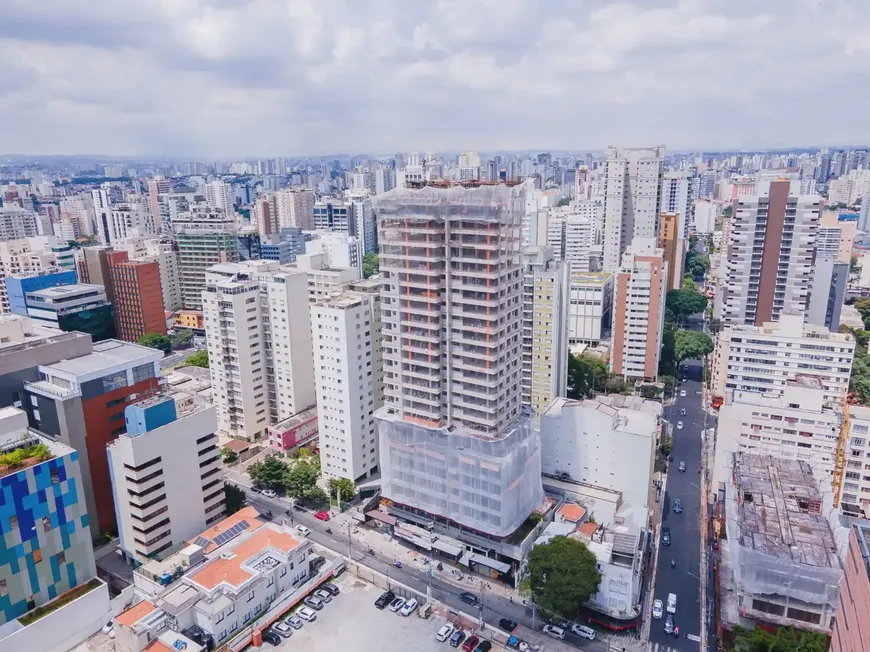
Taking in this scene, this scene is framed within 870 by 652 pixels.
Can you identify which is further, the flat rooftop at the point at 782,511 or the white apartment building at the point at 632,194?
the white apartment building at the point at 632,194

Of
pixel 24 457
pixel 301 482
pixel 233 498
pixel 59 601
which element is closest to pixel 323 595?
pixel 301 482

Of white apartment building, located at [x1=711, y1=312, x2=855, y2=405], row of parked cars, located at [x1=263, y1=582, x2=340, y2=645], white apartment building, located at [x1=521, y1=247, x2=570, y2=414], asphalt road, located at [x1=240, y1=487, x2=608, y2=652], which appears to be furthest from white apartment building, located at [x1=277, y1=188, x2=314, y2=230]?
row of parked cars, located at [x1=263, y1=582, x2=340, y2=645]

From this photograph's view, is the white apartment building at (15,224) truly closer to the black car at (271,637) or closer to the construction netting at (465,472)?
the construction netting at (465,472)

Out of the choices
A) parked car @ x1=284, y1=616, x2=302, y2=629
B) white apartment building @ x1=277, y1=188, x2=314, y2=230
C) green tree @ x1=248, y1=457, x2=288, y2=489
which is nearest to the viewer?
parked car @ x1=284, y1=616, x2=302, y2=629

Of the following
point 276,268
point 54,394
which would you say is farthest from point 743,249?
point 54,394

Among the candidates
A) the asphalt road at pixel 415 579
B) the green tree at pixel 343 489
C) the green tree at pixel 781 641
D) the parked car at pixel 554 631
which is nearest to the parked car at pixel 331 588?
the asphalt road at pixel 415 579

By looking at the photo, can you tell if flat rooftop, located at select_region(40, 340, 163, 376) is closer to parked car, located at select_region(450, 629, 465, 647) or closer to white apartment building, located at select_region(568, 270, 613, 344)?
parked car, located at select_region(450, 629, 465, 647)

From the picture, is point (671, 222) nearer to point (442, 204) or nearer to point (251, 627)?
point (442, 204)
